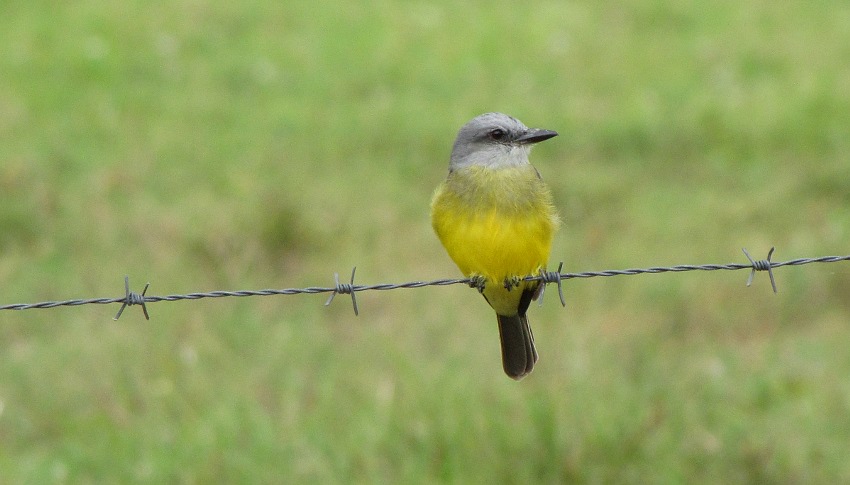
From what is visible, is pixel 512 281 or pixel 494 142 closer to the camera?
pixel 512 281

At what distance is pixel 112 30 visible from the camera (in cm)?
1125

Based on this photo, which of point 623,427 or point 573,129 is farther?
point 573,129

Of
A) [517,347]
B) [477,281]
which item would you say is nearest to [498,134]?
[477,281]

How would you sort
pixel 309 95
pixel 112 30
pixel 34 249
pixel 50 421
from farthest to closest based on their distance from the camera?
pixel 112 30, pixel 309 95, pixel 34 249, pixel 50 421

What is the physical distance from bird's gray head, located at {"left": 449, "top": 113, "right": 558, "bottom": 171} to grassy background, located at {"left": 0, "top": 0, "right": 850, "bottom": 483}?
118cm

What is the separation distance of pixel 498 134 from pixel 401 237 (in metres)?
3.58

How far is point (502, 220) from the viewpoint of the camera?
4.43 metres

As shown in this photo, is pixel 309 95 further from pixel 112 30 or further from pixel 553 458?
pixel 553 458

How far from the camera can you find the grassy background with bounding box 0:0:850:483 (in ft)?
17.7

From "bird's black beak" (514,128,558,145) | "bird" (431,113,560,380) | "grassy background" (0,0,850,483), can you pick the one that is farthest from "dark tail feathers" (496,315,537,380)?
"bird's black beak" (514,128,558,145)

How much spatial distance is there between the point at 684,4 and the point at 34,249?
7.01m

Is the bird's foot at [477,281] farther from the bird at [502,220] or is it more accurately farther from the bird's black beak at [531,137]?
the bird's black beak at [531,137]

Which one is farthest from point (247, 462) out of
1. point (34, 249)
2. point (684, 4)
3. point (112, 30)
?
point (684, 4)

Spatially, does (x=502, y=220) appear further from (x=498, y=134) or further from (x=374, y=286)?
(x=374, y=286)
